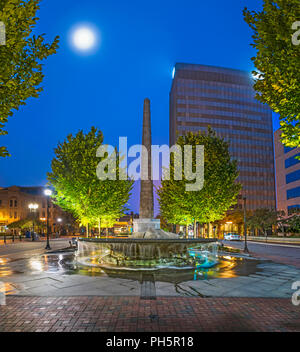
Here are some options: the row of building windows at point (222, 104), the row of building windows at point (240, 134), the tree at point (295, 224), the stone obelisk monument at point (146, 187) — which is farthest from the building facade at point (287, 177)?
the tree at point (295, 224)

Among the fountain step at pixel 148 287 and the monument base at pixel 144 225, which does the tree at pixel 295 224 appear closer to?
the fountain step at pixel 148 287

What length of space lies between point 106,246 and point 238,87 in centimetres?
12170

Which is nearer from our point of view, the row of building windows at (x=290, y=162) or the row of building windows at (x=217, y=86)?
the row of building windows at (x=290, y=162)

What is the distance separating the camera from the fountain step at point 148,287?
8406mm

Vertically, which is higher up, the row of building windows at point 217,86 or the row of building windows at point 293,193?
the row of building windows at point 217,86

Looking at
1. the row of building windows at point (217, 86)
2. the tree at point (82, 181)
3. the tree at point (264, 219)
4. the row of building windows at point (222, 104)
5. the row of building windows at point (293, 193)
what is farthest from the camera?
the row of building windows at point (217, 86)

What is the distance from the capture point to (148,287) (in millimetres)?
9570

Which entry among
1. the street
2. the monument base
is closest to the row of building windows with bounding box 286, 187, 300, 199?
the street

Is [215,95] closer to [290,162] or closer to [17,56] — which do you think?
[290,162]

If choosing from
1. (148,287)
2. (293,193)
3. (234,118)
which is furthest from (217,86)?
(148,287)

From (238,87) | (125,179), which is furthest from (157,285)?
(238,87)

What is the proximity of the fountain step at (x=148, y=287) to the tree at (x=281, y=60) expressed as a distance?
674 cm

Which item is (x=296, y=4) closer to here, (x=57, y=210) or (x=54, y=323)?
(x=54, y=323)

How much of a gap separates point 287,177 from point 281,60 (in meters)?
76.2
